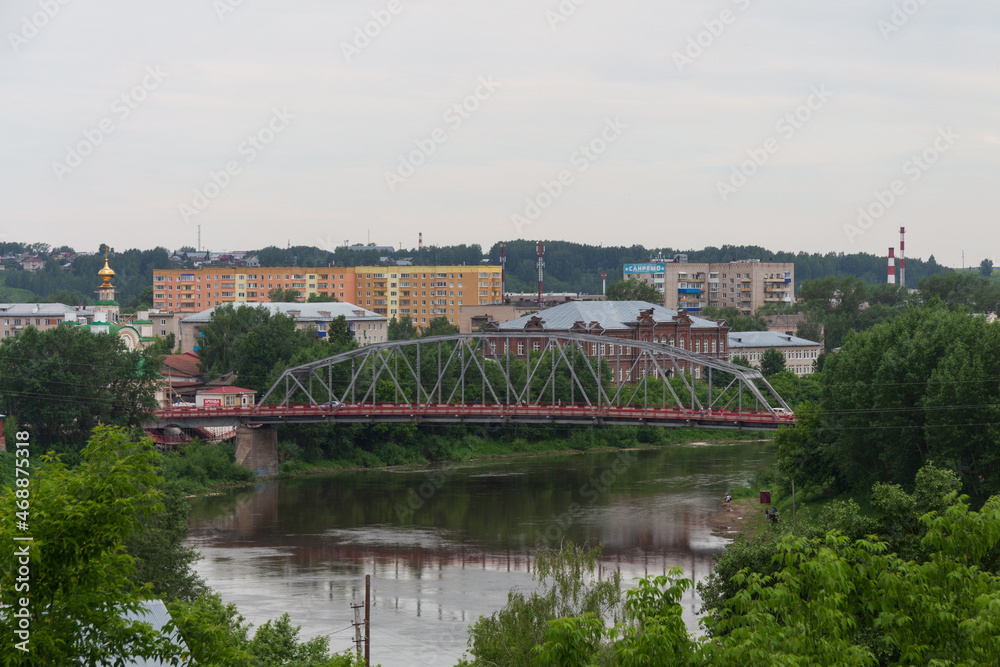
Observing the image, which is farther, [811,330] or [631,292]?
[631,292]

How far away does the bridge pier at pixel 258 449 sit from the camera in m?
57.1

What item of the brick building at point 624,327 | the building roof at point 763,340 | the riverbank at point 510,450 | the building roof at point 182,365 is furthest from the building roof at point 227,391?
the building roof at point 763,340

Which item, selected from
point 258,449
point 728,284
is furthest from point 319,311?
point 728,284

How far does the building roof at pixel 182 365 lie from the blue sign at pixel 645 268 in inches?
2651

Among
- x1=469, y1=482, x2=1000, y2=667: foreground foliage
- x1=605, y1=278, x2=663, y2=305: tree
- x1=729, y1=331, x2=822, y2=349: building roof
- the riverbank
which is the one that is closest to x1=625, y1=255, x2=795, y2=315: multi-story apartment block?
x1=605, y1=278, x2=663, y2=305: tree

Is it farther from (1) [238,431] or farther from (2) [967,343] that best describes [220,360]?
(2) [967,343]

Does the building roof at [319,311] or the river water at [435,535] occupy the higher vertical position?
the building roof at [319,311]

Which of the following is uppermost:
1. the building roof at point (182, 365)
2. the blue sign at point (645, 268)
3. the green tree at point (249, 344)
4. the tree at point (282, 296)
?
the blue sign at point (645, 268)

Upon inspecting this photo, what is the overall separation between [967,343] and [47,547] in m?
36.0

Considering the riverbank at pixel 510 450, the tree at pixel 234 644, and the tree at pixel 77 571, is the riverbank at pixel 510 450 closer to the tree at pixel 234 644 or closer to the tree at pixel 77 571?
the tree at pixel 234 644

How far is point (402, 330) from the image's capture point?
107 meters

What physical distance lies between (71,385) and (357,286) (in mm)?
80327

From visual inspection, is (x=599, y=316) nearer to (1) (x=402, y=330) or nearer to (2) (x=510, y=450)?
(2) (x=510, y=450)

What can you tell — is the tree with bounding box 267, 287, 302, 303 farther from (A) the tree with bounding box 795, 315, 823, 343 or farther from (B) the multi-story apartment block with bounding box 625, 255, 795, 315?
(A) the tree with bounding box 795, 315, 823, 343
